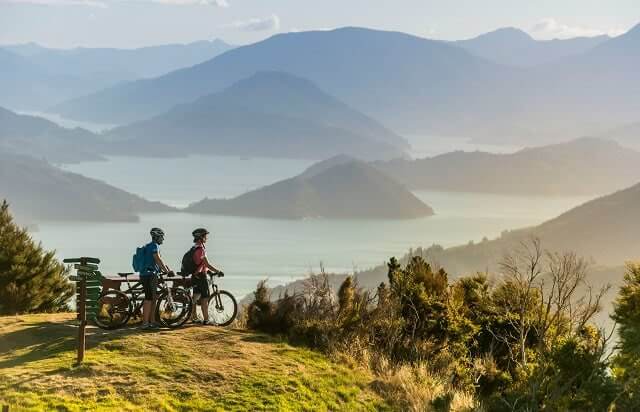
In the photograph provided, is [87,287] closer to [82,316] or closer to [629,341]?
[82,316]

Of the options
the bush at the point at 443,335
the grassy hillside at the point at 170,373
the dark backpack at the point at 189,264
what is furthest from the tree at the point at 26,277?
the bush at the point at 443,335

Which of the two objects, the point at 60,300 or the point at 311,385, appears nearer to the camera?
the point at 311,385

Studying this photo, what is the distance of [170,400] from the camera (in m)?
12.7

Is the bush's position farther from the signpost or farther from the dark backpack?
the signpost

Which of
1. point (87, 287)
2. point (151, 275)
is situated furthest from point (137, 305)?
point (87, 287)

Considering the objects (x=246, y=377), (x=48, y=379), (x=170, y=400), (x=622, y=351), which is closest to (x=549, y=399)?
(x=622, y=351)

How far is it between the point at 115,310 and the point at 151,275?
1.29m

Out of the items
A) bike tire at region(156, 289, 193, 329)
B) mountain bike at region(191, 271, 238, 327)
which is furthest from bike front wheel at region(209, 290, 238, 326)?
bike tire at region(156, 289, 193, 329)

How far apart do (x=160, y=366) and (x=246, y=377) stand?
164 centimetres

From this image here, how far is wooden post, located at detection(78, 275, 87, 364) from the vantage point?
13547 mm

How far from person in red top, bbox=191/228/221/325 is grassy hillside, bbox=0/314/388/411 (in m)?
0.68

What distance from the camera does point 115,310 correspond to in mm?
16250

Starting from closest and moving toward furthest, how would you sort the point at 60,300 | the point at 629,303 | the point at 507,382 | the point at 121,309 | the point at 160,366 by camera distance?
1. the point at 160,366
2. the point at 121,309
3. the point at 507,382
4. the point at 629,303
5. the point at 60,300

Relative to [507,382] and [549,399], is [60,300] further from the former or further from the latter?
[549,399]
